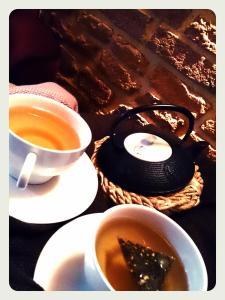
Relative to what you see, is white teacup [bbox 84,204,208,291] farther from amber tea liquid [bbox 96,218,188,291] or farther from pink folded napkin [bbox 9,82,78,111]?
pink folded napkin [bbox 9,82,78,111]

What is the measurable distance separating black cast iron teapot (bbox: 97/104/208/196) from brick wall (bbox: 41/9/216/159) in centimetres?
11

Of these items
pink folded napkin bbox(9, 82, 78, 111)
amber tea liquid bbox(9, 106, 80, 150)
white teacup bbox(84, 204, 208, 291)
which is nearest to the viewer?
white teacup bbox(84, 204, 208, 291)

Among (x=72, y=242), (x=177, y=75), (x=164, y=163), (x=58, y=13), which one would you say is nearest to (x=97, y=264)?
(x=72, y=242)

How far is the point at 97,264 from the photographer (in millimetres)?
257

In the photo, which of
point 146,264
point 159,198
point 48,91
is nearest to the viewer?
point 146,264

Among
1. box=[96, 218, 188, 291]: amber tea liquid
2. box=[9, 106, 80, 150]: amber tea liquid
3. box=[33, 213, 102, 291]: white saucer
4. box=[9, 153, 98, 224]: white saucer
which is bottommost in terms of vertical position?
box=[33, 213, 102, 291]: white saucer

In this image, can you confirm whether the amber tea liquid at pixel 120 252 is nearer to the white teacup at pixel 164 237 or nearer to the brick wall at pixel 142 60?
the white teacup at pixel 164 237

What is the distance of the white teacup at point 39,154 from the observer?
12.4 inches

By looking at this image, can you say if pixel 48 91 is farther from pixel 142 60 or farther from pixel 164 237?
pixel 164 237

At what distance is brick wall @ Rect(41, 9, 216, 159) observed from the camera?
1.64 ft

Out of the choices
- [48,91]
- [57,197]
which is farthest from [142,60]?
[57,197]

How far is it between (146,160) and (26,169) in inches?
6.1

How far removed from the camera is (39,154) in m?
0.32

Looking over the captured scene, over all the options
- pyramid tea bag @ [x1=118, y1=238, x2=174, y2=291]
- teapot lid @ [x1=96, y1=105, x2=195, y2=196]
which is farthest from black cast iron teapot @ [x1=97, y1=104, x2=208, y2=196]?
pyramid tea bag @ [x1=118, y1=238, x2=174, y2=291]
